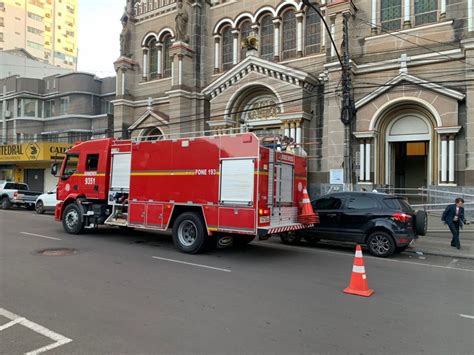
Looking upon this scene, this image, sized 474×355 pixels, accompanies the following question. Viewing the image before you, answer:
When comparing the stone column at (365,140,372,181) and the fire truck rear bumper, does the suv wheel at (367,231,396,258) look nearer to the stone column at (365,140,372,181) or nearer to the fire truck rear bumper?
the fire truck rear bumper

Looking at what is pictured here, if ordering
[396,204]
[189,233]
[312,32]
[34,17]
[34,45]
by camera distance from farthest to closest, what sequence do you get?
[34,17]
[34,45]
[312,32]
[396,204]
[189,233]

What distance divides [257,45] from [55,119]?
68.4ft

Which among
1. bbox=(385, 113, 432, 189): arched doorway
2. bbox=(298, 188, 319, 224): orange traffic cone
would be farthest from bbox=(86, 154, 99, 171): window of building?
bbox=(385, 113, 432, 189): arched doorway

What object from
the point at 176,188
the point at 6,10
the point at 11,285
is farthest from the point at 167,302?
the point at 6,10

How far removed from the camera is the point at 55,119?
34.6 metres

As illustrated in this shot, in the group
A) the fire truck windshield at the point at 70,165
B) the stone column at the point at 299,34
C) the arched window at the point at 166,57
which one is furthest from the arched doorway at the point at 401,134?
the arched window at the point at 166,57

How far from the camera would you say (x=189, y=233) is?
10.1 metres

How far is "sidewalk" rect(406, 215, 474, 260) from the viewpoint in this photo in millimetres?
11117

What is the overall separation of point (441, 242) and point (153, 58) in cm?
2215

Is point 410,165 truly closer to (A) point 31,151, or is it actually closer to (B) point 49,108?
(A) point 31,151

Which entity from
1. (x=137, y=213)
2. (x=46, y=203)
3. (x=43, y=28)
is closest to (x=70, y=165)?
(x=137, y=213)

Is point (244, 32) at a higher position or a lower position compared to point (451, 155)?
higher

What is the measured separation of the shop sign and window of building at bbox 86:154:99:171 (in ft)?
62.6

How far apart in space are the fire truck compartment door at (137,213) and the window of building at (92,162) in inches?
92.3
